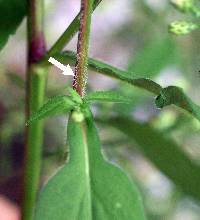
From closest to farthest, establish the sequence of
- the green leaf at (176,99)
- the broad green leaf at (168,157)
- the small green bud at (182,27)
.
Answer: the green leaf at (176,99) < the small green bud at (182,27) < the broad green leaf at (168,157)

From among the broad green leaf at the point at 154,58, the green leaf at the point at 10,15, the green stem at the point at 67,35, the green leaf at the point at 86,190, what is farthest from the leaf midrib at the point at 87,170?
the broad green leaf at the point at 154,58

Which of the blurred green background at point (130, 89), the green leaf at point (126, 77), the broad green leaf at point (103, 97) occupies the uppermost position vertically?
the green leaf at point (126, 77)

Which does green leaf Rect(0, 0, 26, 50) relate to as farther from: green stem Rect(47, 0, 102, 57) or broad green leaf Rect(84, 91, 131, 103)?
broad green leaf Rect(84, 91, 131, 103)

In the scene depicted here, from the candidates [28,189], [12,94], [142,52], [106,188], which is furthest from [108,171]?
[12,94]

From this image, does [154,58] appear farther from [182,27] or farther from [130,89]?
[182,27]

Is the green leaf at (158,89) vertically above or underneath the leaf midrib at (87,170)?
above

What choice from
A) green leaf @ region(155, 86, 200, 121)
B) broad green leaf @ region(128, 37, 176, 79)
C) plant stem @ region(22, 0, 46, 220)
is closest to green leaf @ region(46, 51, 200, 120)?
green leaf @ region(155, 86, 200, 121)

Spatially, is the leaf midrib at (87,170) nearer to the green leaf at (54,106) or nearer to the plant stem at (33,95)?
the green leaf at (54,106)
